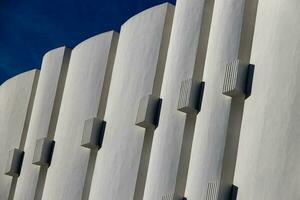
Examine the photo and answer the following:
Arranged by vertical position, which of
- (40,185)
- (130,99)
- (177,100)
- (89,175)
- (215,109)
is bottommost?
(40,185)

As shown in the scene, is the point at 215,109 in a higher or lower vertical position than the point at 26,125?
lower

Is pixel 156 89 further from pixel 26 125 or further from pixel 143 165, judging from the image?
pixel 26 125

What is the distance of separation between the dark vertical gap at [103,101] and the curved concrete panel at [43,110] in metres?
2.94

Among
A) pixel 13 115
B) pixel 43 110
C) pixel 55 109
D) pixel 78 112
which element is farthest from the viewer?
pixel 13 115

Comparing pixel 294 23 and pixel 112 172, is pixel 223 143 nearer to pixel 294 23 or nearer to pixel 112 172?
pixel 294 23

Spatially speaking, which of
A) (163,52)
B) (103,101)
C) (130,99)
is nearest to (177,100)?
(163,52)

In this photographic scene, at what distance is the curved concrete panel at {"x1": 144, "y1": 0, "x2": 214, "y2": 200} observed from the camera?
2164cm

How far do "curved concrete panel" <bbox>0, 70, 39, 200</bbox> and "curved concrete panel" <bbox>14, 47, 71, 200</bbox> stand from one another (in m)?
0.62

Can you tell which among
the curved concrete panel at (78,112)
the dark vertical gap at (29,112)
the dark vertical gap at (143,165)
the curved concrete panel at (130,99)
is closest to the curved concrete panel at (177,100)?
the dark vertical gap at (143,165)

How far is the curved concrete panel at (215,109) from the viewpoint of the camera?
20047mm

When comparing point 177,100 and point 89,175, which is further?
point 89,175

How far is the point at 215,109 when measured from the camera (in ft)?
67.9

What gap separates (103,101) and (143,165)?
3.97m

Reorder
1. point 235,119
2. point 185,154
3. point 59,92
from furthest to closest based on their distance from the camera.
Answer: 1. point 59,92
2. point 185,154
3. point 235,119
